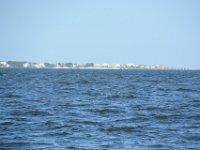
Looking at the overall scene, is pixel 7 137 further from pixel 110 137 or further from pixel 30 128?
pixel 110 137

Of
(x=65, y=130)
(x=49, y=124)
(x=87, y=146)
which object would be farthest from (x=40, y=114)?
(x=87, y=146)

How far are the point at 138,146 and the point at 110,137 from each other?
1735 millimetres

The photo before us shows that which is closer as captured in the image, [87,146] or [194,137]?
[87,146]

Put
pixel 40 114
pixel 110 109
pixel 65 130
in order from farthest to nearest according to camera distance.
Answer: pixel 110 109, pixel 40 114, pixel 65 130

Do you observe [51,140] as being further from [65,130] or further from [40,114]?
[40,114]

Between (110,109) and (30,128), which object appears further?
(110,109)

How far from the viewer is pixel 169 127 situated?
1994cm

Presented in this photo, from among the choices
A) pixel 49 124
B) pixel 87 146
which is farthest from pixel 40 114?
pixel 87 146

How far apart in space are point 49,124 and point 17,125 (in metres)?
1.34

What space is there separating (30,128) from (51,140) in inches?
110

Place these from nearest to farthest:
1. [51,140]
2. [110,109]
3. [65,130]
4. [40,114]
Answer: [51,140]
[65,130]
[40,114]
[110,109]

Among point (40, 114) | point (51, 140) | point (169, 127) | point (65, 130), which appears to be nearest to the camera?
point (51, 140)

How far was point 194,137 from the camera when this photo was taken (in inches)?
691

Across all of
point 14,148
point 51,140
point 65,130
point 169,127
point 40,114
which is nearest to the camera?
point 14,148
